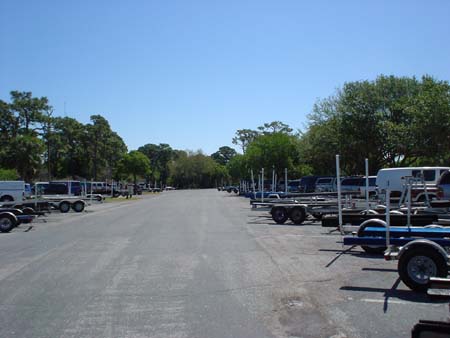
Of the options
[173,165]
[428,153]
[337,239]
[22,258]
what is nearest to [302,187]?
[428,153]

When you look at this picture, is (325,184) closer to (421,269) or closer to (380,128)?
(380,128)

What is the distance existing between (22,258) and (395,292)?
8688mm

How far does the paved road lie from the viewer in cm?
644

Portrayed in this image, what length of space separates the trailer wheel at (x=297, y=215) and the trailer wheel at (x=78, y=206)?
17.7m

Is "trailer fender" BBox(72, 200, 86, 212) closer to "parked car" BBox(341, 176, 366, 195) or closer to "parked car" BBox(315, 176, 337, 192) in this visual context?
"parked car" BBox(341, 176, 366, 195)

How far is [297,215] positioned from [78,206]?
18061mm

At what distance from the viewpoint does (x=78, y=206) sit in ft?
113

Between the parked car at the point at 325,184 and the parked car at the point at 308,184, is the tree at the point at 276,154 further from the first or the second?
the parked car at the point at 325,184

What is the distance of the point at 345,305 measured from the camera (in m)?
7.47

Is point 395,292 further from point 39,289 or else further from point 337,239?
point 337,239

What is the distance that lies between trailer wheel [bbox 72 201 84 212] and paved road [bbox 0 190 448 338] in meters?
19.5

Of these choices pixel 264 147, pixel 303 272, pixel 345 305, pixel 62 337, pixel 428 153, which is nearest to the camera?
pixel 62 337

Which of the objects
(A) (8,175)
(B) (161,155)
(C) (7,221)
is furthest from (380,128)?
(B) (161,155)

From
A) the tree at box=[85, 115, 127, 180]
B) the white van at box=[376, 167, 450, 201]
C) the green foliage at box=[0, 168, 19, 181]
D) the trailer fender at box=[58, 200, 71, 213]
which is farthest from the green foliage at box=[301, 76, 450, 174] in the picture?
the tree at box=[85, 115, 127, 180]
